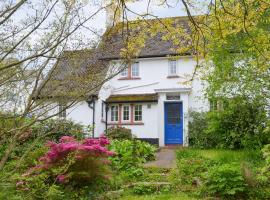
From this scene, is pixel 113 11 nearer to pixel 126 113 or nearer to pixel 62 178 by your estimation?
pixel 62 178

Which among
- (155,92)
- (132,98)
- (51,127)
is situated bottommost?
(51,127)

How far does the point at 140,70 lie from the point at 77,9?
69.9 feet

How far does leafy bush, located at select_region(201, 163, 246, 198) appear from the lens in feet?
32.3

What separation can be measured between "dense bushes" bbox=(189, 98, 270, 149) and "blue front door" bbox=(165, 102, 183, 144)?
3.78 metres

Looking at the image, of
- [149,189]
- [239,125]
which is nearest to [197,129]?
[239,125]

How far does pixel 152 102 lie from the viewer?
→ 25.0 meters

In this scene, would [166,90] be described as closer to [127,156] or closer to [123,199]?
[127,156]

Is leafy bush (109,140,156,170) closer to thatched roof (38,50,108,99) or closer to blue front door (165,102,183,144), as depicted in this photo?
thatched roof (38,50,108,99)

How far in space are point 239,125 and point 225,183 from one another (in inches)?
374

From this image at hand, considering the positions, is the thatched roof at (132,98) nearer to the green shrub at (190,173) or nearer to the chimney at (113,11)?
the green shrub at (190,173)

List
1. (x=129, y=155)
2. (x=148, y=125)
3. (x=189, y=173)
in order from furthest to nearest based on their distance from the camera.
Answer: (x=148, y=125), (x=129, y=155), (x=189, y=173)

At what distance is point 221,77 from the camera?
55.9ft

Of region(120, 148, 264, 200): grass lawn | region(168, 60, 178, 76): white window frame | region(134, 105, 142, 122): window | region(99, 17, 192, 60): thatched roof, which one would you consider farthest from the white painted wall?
region(99, 17, 192, 60): thatched roof

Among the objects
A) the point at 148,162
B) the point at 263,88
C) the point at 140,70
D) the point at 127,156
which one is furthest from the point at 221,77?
the point at 140,70
